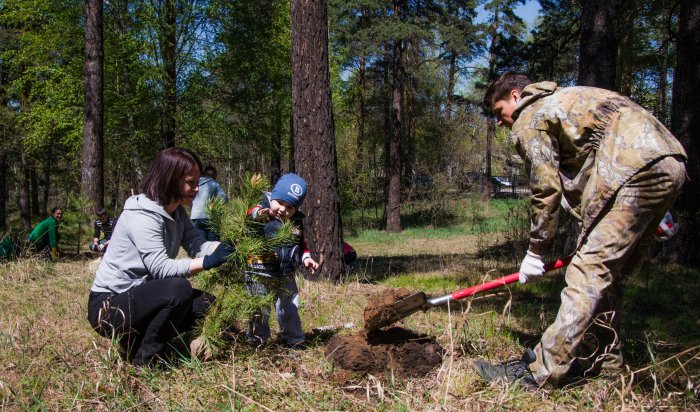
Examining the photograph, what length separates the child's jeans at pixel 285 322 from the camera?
3.32 meters

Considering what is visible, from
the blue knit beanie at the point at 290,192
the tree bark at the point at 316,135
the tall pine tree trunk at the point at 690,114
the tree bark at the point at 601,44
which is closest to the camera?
the blue knit beanie at the point at 290,192

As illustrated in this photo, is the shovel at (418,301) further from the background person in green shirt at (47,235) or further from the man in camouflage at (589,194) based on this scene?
the background person in green shirt at (47,235)

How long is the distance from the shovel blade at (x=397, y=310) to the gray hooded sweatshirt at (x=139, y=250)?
1.14 m

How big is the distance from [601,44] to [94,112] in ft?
28.5

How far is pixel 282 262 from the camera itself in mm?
3230

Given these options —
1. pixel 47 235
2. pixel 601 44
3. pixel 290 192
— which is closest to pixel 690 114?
pixel 601 44

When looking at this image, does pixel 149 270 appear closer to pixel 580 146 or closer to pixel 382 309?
pixel 382 309

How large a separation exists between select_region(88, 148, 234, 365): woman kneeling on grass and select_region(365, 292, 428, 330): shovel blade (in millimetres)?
965

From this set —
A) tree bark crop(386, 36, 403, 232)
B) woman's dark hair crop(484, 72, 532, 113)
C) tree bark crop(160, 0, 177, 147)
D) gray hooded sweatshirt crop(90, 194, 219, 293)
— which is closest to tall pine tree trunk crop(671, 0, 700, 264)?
woman's dark hair crop(484, 72, 532, 113)

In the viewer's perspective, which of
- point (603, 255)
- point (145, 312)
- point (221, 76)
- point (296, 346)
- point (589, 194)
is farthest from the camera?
point (221, 76)

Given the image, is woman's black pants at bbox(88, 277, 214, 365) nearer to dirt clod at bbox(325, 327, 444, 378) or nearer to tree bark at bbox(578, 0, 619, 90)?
dirt clod at bbox(325, 327, 444, 378)

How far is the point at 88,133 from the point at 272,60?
927 cm

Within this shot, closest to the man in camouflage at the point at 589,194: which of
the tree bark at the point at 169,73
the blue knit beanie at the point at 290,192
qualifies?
the blue knit beanie at the point at 290,192

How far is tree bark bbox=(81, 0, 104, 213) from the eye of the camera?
960cm
